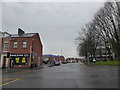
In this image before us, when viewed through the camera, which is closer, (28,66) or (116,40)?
(28,66)

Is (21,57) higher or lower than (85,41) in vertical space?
lower

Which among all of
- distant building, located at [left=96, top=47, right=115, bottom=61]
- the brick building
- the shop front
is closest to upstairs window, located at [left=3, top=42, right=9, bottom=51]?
the brick building

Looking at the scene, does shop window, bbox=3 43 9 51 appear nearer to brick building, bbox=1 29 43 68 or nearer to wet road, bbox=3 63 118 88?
brick building, bbox=1 29 43 68

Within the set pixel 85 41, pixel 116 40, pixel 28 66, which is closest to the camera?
pixel 28 66

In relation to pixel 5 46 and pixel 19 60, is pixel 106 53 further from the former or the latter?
pixel 5 46

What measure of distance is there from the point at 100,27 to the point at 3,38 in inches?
1058

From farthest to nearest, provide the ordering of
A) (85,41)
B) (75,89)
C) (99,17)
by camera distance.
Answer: (85,41) < (99,17) < (75,89)

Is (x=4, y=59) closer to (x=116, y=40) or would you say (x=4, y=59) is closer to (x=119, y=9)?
(x=116, y=40)

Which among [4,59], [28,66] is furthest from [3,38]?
[28,66]

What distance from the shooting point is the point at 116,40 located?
108 ft

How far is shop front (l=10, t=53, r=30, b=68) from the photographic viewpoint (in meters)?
31.1

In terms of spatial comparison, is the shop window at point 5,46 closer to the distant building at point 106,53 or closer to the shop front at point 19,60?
the shop front at point 19,60

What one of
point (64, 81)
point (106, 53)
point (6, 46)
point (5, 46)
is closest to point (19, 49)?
point (6, 46)

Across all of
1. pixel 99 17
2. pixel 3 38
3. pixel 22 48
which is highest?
pixel 99 17
